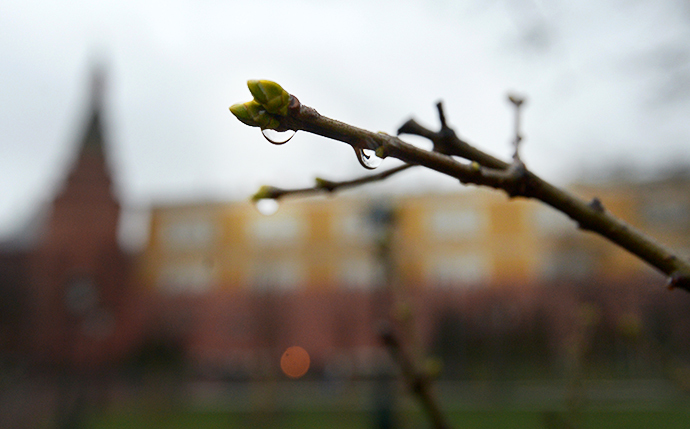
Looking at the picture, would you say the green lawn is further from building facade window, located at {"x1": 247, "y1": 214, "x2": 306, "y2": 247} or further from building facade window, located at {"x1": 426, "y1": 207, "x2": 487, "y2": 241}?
building facade window, located at {"x1": 426, "y1": 207, "x2": 487, "y2": 241}

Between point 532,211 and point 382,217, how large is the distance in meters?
23.1

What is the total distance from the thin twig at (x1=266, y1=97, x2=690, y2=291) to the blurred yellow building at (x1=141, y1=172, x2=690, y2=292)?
22605 mm

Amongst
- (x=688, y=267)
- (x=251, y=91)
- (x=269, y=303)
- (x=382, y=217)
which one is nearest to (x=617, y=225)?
(x=688, y=267)

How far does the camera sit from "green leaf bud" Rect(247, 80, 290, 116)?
62cm

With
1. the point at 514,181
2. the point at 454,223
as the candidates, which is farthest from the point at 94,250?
the point at 514,181

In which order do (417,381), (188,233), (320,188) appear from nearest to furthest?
(320,188), (417,381), (188,233)

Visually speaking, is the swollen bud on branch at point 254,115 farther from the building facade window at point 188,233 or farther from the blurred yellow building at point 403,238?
the building facade window at point 188,233

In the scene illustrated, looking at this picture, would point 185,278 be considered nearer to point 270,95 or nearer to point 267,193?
point 267,193

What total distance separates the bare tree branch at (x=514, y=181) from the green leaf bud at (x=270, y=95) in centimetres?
4

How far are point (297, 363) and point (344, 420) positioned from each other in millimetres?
12905

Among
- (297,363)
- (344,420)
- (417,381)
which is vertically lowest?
(344,420)

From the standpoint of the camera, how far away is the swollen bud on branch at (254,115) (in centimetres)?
64

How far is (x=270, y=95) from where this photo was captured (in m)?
0.62

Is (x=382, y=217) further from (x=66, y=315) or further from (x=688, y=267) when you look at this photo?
(x=66, y=315)
